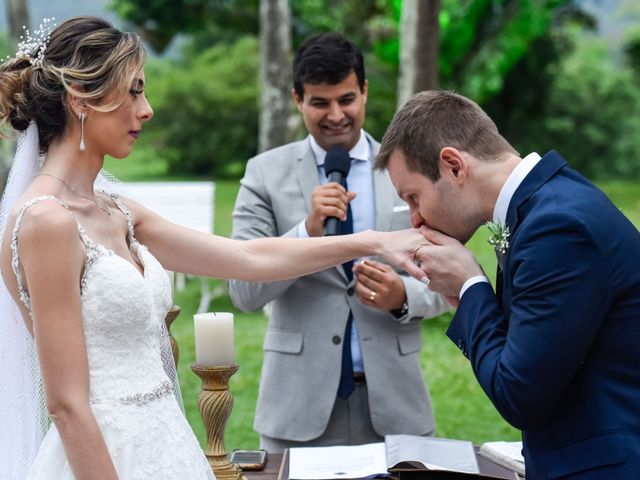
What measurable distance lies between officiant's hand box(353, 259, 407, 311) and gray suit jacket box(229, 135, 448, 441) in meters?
0.07

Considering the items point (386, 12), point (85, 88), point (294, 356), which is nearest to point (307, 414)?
point (294, 356)

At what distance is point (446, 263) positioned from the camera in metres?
2.65

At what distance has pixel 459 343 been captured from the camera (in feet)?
8.48

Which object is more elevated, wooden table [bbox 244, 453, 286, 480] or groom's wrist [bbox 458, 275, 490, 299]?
groom's wrist [bbox 458, 275, 490, 299]

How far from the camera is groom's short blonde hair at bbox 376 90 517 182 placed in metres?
2.56

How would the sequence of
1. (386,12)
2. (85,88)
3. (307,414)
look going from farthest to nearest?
(386,12) < (307,414) < (85,88)

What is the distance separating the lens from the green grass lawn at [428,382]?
7.43 m

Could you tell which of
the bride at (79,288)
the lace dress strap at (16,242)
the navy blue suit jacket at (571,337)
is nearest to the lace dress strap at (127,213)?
the bride at (79,288)

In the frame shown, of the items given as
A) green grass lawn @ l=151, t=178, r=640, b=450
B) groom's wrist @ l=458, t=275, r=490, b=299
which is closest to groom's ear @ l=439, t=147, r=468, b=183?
groom's wrist @ l=458, t=275, r=490, b=299

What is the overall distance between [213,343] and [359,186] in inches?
43.6

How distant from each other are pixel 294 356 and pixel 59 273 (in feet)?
5.00

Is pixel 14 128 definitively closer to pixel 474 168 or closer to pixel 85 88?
pixel 85 88

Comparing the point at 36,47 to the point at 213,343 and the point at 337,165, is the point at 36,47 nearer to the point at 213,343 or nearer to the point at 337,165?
the point at 213,343

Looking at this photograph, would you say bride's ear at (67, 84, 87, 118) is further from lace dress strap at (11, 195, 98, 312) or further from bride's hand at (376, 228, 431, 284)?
bride's hand at (376, 228, 431, 284)
